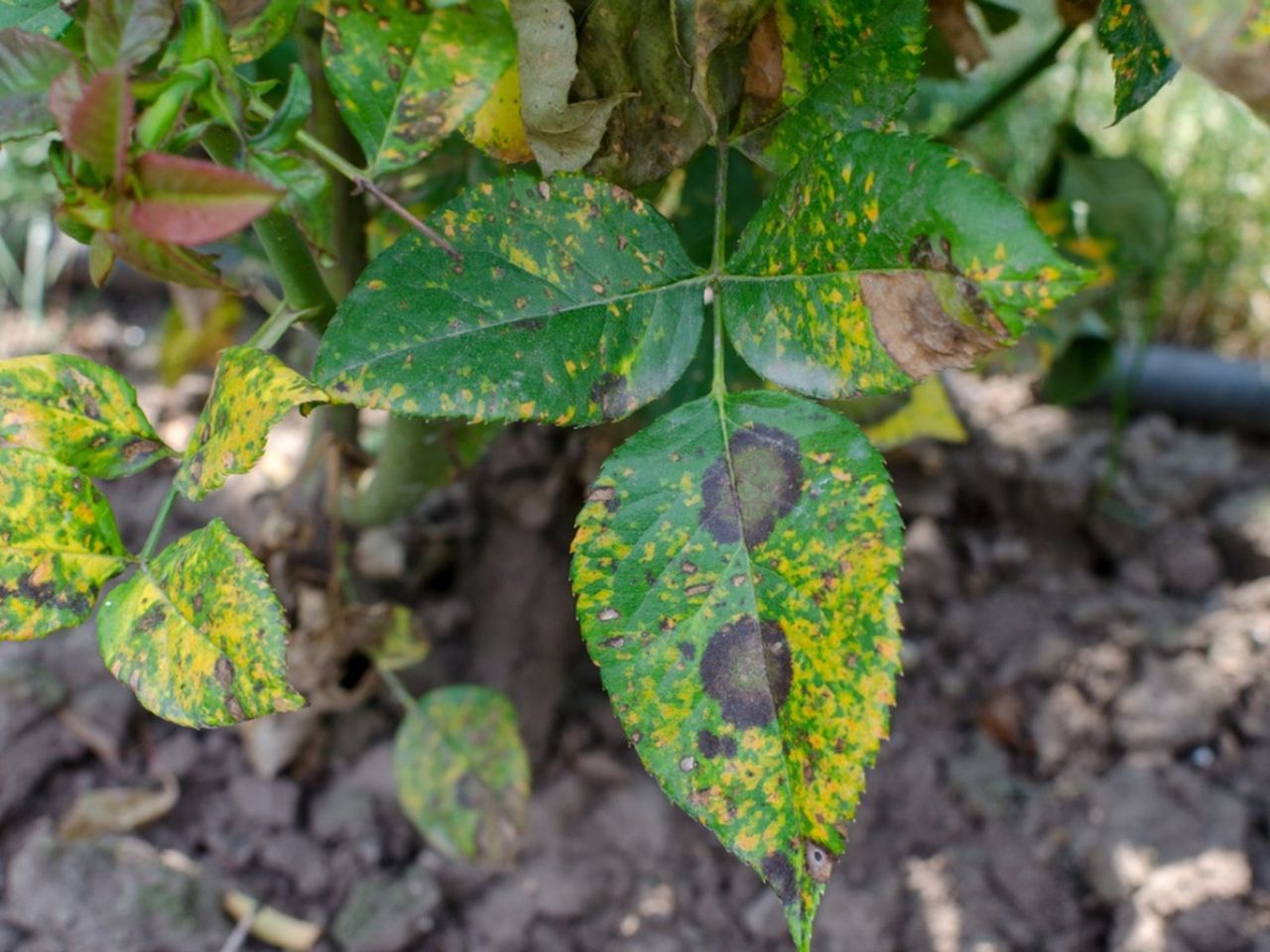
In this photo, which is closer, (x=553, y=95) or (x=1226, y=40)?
(x=1226, y=40)

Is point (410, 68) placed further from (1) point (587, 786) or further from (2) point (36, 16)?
(1) point (587, 786)

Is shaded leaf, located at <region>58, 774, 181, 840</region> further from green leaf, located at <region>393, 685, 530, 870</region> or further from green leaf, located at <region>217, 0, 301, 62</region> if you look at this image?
green leaf, located at <region>217, 0, 301, 62</region>

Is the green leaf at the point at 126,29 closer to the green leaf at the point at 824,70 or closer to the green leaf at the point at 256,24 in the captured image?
the green leaf at the point at 256,24

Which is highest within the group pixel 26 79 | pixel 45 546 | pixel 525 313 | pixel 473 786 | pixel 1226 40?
pixel 1226 40

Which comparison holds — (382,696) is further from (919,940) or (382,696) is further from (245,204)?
(245,204)

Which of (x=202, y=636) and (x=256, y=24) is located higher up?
(x=256, y=24)

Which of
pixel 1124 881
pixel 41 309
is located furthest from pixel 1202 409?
pixel 41 309

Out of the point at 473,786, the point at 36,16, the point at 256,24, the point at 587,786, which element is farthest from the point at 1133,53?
the point at 587,786
